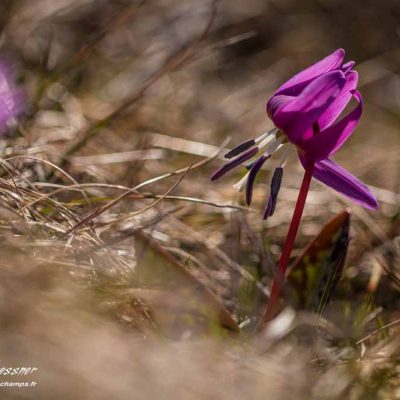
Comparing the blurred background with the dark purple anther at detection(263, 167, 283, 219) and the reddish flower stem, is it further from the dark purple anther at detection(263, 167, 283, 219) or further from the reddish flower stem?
the dark purple anther at detection(263, 167, 283, 219)

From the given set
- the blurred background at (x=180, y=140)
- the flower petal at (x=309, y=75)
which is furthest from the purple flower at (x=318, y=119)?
the blurred background at (x=180, y=140)

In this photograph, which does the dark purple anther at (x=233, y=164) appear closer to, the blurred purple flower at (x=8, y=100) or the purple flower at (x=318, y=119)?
the purple flower at (x=318, y=119)

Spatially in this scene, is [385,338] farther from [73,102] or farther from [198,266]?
[73,102]

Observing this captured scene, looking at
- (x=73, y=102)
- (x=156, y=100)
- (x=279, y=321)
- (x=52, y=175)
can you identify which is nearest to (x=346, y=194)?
(x=279, y=321)

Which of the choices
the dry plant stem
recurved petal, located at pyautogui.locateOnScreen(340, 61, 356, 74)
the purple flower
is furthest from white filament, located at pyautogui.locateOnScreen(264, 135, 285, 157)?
the dry plant stem

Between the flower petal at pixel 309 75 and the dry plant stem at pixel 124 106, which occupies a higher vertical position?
the flower petal at pixel 309 75

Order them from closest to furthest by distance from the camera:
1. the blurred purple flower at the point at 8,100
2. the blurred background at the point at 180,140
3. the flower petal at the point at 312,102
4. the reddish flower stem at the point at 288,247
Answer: the flower petal at the point at 312,102 < the reddish flower stem at the point at 288,247 < the blurred background at the point at 180,140 < the blurred purple flower at the point at 8,100

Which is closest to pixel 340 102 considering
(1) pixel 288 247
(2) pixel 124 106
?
(1) pixel 288 247
